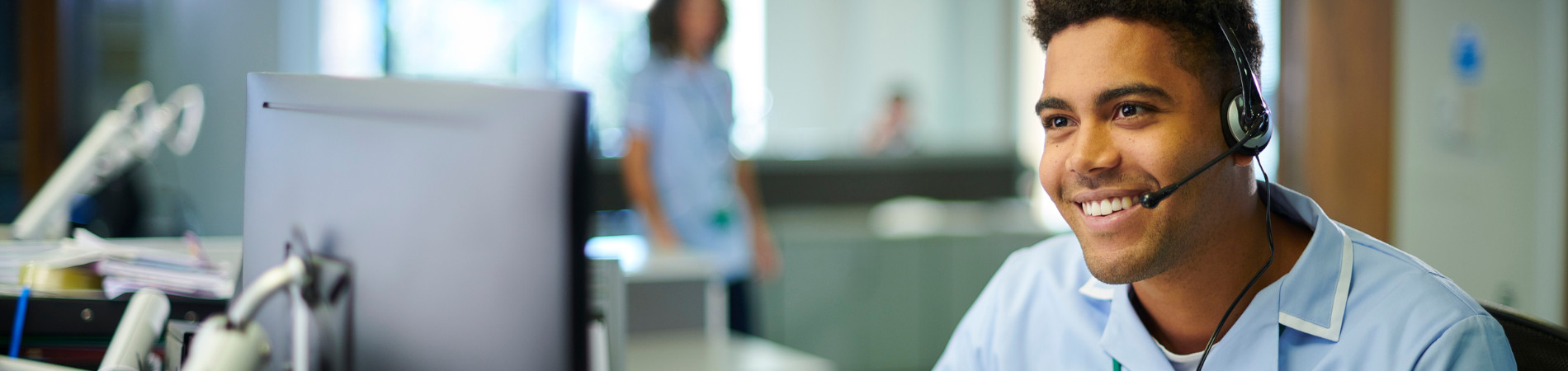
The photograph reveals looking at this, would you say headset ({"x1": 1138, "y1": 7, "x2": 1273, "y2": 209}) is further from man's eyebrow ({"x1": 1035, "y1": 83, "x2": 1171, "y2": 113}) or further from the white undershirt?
the white undershirt

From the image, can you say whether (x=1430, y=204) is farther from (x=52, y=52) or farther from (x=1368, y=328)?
(x=52, y=52)

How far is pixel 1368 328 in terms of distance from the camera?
760 mm

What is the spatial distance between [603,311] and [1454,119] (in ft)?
10.1

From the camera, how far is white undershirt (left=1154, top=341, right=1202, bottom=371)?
0.87m

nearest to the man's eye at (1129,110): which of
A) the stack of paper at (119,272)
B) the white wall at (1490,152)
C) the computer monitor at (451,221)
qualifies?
the computer monitor at (451,221)

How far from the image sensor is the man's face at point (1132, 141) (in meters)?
0.80

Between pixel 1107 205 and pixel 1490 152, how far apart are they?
3.10 meters

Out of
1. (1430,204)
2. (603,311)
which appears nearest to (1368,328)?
(603,311)

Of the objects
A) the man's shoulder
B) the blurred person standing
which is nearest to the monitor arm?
the blurred person standing

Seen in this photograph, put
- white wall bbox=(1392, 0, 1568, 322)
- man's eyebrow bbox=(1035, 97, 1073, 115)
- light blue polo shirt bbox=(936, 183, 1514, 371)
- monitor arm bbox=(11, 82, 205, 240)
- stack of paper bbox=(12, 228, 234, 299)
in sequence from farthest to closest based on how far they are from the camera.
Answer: white wall bbox=(1392, 0, 1568, 322), monitor arm bbox=(11, 82, 205, 240), stack of paper bbox=(12, 228, 234, 299), man's eyebrow bbox=(1035, 97, 1073, 115), light blue polo shirt bbox=(936, 183, 1514, 371)

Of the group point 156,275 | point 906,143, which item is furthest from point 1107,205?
point 906,143

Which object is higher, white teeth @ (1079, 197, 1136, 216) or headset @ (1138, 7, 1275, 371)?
headset @ (1138, 7, 1275, 371)

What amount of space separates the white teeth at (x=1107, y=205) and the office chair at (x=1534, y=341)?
325 millimetres

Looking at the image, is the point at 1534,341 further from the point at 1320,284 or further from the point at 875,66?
the point at 875,66
